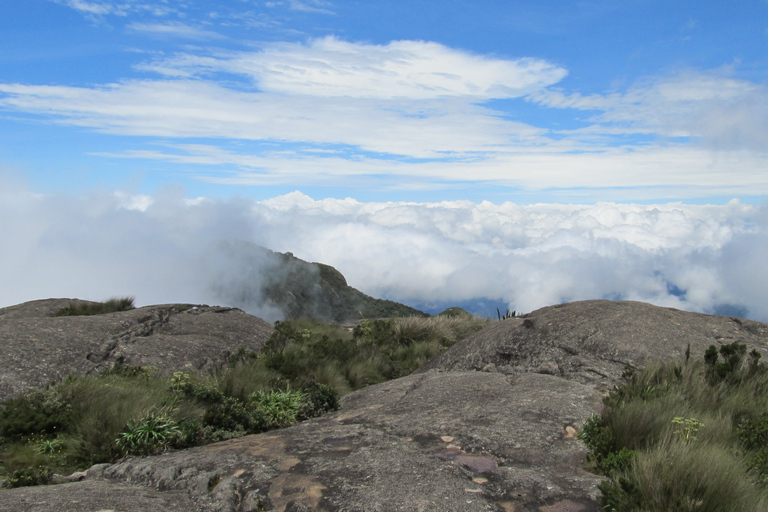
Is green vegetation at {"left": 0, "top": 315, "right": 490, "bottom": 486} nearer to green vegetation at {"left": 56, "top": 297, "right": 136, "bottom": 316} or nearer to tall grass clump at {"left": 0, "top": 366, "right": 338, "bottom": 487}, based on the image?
tall grass clump at {"left": 0, "top": 366, "right": 338, "bottom": 487}

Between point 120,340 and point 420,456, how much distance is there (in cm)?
665

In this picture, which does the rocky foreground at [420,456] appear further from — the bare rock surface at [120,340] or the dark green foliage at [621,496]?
the bare rock surface at [120,340]

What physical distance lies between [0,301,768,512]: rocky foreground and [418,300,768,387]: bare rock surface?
0.03 meters

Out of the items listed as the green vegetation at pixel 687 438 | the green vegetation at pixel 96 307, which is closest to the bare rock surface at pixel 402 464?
the green vegetation at pixel 687 438

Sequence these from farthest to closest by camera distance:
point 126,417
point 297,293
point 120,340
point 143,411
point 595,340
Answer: point 297,293, point 120,340, point 595,340, point 143,411, point 126,417

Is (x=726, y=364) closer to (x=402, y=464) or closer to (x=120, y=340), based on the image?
(x=402, y=464)

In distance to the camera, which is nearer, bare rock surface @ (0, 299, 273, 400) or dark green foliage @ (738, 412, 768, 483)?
dark green foliage @ (738, 412, 768, 483)

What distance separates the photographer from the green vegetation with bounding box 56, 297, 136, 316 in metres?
12.7

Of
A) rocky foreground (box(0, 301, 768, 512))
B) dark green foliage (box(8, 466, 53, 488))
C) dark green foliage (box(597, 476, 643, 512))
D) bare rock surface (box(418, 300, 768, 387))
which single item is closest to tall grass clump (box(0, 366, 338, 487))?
dark green foliage (box(8, 466, 53, 488))

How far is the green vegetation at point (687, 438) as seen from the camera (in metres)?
3.35

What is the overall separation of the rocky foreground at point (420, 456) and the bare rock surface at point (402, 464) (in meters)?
0.01

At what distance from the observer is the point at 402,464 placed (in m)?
4.17

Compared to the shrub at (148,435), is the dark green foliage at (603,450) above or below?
below

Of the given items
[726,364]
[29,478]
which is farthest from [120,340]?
[726,364]
